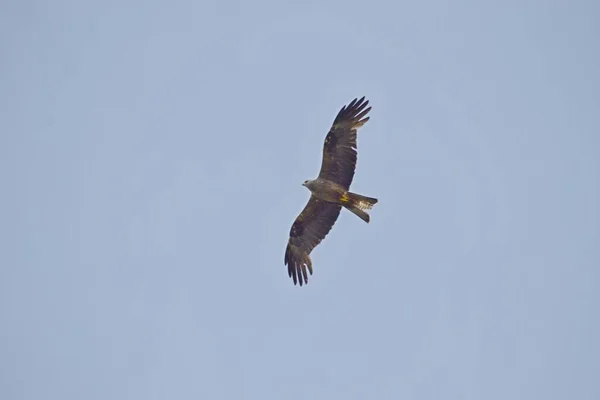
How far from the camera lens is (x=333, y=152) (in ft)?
71.5

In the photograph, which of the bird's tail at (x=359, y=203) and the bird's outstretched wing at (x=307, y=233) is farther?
the bird's outstretched wing at (x=307, y=233)

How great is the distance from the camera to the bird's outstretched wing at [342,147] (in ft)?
71.3

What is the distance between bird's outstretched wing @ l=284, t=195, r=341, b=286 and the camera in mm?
22578

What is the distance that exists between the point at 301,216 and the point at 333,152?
6.61 feet

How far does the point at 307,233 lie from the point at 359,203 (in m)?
2.07

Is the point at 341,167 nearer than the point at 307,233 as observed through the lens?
Yes

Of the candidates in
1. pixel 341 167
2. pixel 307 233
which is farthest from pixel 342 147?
pixel 307 233

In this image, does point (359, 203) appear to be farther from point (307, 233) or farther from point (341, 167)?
point (307, 233)

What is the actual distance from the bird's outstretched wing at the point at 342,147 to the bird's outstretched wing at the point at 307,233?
0.90m

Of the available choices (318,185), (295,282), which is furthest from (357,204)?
(295,282)

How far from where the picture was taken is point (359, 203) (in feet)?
70.6

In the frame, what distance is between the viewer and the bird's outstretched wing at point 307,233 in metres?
22.6

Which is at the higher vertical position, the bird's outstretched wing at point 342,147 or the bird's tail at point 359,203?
the bird's outstretched wing at point 342,147

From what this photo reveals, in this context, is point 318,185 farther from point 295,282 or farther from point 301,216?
point 295,282
